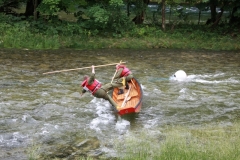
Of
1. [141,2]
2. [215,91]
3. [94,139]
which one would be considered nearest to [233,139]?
[94,139]

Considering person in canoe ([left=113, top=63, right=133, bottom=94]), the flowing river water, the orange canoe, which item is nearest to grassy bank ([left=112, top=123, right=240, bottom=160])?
the flowing river water

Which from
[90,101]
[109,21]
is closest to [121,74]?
[90,101]

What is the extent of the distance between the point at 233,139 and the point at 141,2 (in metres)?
15.9

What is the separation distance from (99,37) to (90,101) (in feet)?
32.1

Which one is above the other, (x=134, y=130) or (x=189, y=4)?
(x=189, y=4)

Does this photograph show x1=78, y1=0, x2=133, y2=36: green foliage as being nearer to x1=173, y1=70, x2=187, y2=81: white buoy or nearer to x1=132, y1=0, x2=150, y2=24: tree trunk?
x1=132, y1=0, x2=150, y2=24: tree trunk

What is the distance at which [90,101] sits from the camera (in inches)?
485

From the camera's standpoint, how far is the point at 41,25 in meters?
21.3

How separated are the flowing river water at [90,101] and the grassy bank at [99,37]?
1.14 m

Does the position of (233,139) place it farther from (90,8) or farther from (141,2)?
(141,2)

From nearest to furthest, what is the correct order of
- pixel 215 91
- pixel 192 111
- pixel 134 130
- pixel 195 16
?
pixel 134 130, pixel 192 111, pixel 215 91, pixel 195 16

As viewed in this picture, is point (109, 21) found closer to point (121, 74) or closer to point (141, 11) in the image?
point (141, 11)

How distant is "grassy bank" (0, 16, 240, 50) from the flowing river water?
45.0 inches

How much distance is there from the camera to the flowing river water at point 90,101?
8.88 m
